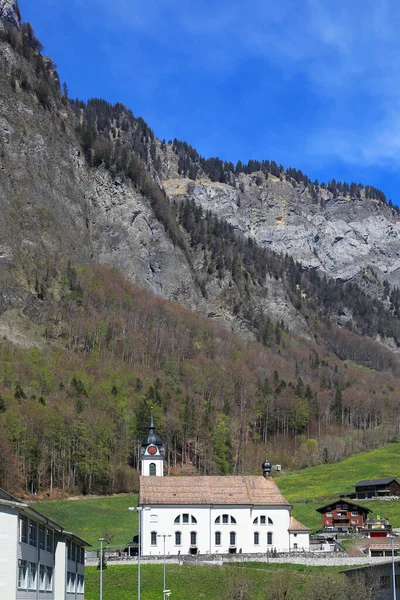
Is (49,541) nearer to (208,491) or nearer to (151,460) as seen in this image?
(208,491)

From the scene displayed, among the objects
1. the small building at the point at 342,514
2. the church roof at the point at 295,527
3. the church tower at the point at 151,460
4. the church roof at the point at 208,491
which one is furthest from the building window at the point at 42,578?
the small building at the point at 342,514

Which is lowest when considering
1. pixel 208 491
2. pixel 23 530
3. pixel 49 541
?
pixel 49 541

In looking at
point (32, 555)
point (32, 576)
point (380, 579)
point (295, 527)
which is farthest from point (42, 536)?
point (295, 527)

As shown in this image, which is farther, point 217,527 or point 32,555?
point 217,527

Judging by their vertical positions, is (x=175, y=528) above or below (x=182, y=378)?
below

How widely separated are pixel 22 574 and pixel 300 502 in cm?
9043

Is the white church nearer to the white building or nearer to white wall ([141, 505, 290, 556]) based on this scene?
white wall ([141, 505, 290, 556])

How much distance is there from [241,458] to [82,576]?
311 ft

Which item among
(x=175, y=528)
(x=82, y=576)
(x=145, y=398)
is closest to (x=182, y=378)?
(x=145, y=398)

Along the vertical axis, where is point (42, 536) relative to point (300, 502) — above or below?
below

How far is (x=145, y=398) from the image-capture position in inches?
6629

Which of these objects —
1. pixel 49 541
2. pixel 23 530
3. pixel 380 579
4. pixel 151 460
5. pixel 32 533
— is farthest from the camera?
pixel 151 460

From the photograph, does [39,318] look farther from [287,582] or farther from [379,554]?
[287,582]

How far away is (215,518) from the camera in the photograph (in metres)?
109
